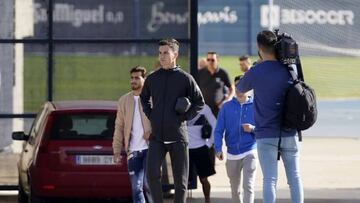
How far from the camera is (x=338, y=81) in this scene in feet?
101

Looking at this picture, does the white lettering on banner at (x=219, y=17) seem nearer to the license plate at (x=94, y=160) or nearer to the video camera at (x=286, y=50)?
the license plate at (x=94, y=160)

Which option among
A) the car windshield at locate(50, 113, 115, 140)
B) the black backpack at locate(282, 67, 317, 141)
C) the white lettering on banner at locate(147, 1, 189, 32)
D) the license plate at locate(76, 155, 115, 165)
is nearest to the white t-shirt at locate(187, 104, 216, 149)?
the car windshield at locate(50, 113, 115, 140)

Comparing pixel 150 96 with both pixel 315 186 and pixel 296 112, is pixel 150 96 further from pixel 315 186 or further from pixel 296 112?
pixel 315 186

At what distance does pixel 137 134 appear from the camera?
12047mm

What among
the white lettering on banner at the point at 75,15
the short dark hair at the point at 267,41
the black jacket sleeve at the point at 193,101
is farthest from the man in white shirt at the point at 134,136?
the white lettering on banner at the point at 75,15

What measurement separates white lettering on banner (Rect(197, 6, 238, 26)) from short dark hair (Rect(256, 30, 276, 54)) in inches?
1037

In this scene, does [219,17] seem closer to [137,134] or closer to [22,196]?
[22,196]

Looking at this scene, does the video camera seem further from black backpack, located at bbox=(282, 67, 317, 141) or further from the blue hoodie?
the blue hoodie

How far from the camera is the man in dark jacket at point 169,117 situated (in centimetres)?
1120

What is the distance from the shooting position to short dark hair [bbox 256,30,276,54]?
10.4 meters

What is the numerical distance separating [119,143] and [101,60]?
10.8ft

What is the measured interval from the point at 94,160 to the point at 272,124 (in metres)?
2.96

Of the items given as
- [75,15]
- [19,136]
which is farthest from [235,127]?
[75,15]

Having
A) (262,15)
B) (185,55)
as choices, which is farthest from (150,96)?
(262,15)
